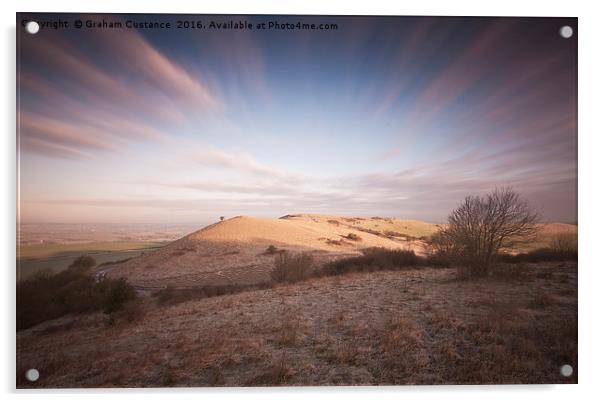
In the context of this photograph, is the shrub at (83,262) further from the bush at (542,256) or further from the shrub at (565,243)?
the shrub at (565,243)

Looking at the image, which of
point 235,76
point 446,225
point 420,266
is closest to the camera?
point 235,76

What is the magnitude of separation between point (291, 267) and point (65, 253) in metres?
3.09

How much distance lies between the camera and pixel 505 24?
349 centimetres

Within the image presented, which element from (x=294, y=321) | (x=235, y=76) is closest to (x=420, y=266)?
(x=294, y=321)

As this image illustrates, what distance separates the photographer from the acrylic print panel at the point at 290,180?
3.20 metres

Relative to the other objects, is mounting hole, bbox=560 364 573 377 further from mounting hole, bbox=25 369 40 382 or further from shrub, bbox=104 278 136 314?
mounting hole, bbox=25 369 40 382

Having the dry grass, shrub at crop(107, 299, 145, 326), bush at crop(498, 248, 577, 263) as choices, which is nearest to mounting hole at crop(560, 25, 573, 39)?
bush at crop(498, 248, 577, 263)

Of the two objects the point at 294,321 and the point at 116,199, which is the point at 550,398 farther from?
the point at 116,199

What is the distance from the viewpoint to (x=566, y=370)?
324 cm

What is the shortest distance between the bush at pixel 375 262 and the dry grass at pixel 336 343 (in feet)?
3.74

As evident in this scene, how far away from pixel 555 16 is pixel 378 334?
177 inches

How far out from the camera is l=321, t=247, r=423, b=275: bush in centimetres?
499

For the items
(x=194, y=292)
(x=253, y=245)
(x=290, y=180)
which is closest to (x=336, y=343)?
(x=290, y=180)

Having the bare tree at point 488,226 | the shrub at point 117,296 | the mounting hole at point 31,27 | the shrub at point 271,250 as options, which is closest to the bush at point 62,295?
the shrub at point 117,296
